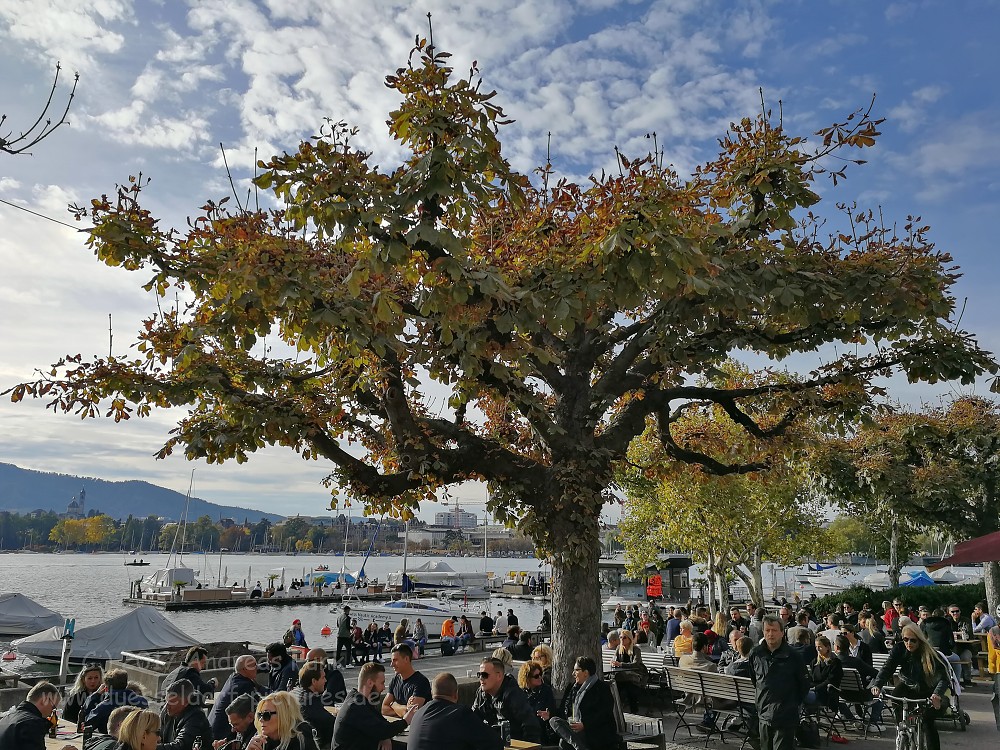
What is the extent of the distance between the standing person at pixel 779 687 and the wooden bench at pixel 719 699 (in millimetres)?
1928

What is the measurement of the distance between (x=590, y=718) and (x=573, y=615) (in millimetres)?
2791

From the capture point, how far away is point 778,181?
31.1 feet

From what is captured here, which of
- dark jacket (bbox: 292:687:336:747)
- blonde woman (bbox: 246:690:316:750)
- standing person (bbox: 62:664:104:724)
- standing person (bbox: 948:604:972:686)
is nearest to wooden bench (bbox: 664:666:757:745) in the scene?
dark jacket (bbox: 292:687:336:747)

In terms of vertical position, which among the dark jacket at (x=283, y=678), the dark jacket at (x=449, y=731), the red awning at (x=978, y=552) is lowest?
the dark jacket at (x=283, y=678)

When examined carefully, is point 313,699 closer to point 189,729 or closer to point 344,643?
point 189,729

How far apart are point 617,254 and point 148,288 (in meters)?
5.45

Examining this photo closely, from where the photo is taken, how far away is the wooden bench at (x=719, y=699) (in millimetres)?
10227

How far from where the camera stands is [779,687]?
26.3 ft

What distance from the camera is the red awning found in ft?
34.2

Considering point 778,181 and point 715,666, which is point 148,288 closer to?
point 778,181

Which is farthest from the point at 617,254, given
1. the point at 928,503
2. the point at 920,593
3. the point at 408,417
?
the point at 920,593

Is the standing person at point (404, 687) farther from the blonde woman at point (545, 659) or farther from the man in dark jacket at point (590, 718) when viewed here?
the blonde woman at point (545, 659)

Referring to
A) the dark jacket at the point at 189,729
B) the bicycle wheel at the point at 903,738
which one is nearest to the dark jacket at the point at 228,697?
the dark jacket at the point at 189,729

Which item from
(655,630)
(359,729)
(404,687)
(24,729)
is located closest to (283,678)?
(404,687)
